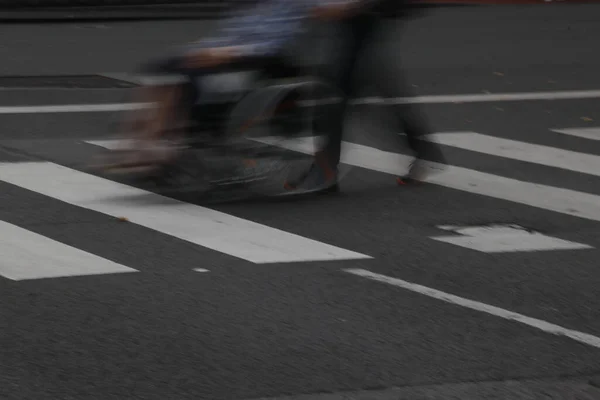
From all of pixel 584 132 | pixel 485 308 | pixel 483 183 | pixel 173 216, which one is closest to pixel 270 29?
pixel 173 216

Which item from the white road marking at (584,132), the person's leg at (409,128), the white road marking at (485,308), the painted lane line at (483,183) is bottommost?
the white road marking at (584,132)

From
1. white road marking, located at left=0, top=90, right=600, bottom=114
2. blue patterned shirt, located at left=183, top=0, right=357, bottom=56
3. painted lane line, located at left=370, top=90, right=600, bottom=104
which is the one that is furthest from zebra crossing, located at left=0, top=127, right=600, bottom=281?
painted lane line, located at left=370, top=90, right=600, bottom=104

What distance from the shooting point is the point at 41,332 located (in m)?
5.57

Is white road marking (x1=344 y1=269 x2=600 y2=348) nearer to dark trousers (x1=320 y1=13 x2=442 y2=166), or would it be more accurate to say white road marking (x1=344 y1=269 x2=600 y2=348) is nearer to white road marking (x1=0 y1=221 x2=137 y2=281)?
white road marking (x1=0 y1=221 x2=137 y2=281)

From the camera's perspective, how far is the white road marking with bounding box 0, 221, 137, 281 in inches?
258

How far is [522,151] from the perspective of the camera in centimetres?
1078

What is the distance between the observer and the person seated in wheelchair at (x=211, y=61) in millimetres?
8086

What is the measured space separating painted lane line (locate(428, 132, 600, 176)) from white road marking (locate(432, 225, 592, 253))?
7.36 feet

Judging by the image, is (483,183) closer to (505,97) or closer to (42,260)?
(42,260)

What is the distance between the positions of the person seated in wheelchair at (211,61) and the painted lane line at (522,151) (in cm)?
264

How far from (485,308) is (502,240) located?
1.52m

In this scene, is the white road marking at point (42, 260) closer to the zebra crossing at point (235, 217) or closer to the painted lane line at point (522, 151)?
the zebra crossing at point (235, 217)

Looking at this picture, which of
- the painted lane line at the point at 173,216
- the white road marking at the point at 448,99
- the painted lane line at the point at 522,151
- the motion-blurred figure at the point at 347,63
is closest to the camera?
the painted lane line at the point at 173,216

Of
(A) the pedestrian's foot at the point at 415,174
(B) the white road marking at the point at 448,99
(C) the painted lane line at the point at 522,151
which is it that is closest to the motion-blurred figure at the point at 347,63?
(A) the pedestrian's foot at the point at 415,174
